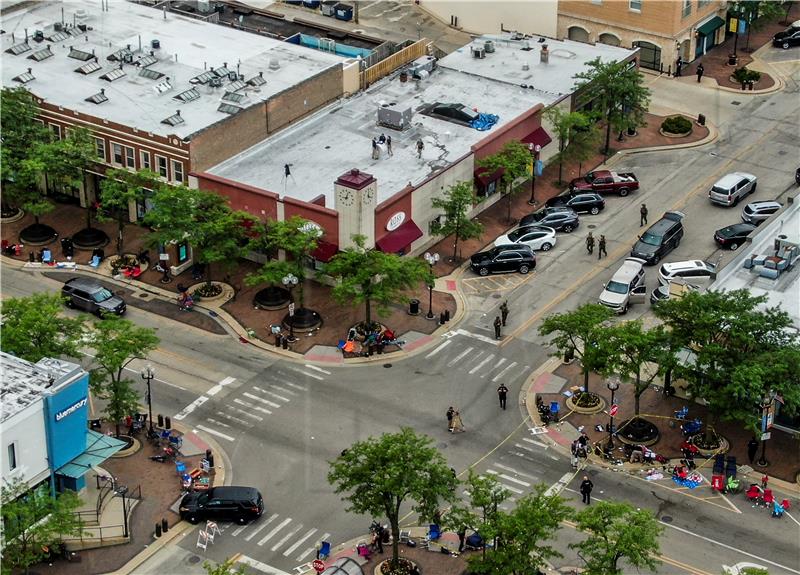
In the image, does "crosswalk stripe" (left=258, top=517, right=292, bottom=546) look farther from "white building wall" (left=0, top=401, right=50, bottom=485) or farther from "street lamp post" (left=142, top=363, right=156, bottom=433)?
"white building wall" (left=0, top=401, right=50, bottom=485)

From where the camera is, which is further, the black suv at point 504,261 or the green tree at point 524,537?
the black suv at point 504,261

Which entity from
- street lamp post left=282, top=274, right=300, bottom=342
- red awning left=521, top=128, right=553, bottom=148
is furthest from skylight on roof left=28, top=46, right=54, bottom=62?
red awning left=521, top=128, right=553, bottom=148

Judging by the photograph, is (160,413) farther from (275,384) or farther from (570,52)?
(570,52)

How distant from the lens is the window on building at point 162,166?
103 metres

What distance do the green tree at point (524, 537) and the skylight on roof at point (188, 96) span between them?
49.1 meters

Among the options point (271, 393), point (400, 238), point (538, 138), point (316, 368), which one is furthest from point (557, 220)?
point (271, 393)

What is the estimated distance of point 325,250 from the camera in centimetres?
9719

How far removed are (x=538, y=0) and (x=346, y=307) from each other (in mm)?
49374

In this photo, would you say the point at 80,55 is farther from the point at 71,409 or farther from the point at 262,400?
the point at 71,409

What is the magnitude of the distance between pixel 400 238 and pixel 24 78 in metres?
31.7

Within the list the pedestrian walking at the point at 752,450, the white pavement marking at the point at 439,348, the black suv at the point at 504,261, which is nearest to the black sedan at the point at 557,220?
the black suv at the point at 504,261

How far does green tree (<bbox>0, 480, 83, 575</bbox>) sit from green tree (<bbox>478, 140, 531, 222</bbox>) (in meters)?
43.4

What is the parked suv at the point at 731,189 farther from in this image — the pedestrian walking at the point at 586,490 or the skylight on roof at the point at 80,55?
the skylight on roof at the point at 80,55

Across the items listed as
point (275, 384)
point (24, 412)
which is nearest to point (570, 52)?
point (275, 384)
